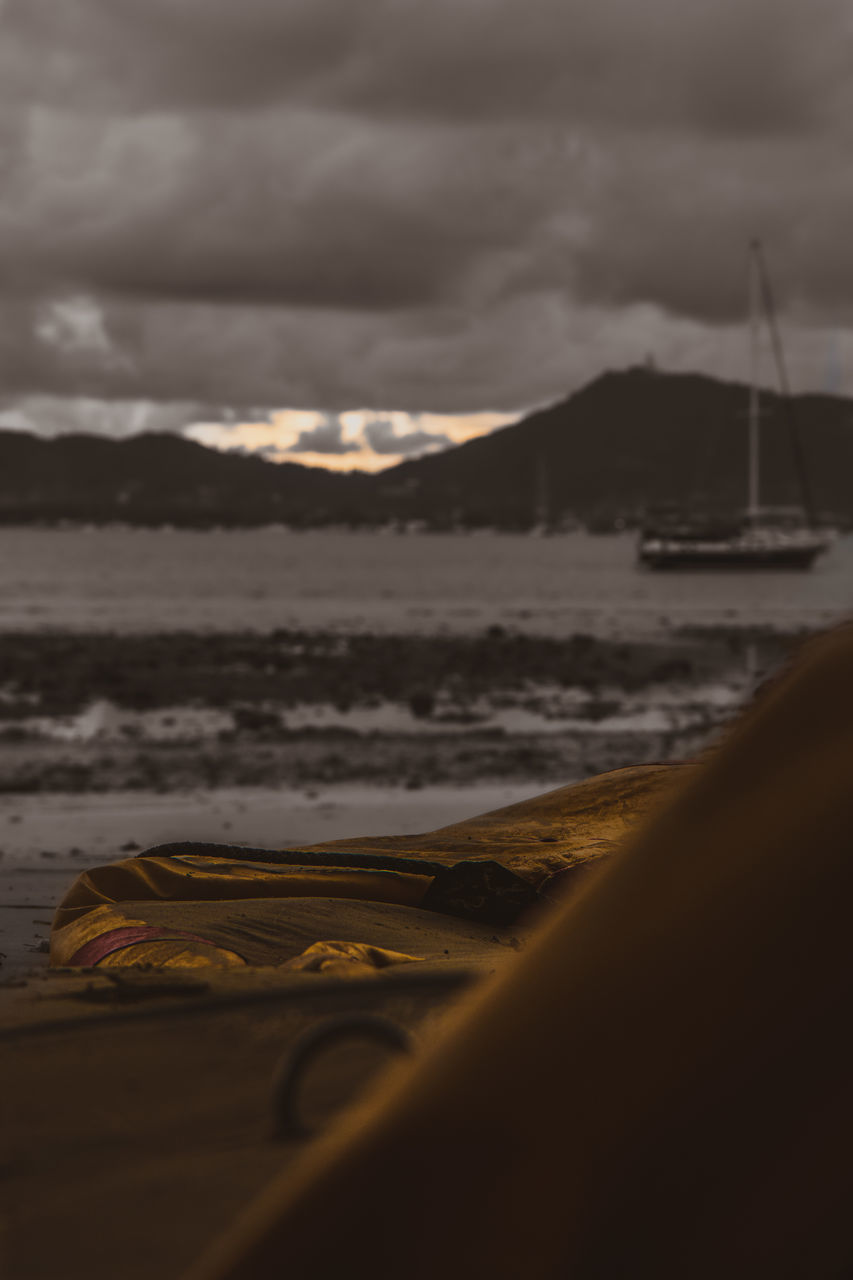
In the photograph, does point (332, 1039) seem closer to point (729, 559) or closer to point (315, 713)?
point (315, 713)

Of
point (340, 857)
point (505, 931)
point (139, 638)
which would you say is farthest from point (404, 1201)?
point (139, 638)

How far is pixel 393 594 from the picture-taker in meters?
51.5

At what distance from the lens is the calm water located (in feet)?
116

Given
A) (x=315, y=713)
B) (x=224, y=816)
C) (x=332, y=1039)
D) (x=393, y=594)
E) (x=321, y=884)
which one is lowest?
(x=224, y=816)

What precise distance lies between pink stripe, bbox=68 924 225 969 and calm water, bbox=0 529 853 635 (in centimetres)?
202

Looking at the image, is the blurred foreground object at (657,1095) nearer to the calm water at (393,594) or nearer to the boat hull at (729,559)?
the calm water at (393,594)

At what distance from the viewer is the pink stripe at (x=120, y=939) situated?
111 inches

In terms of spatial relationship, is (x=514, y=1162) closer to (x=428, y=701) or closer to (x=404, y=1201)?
(x=404, y=1201)

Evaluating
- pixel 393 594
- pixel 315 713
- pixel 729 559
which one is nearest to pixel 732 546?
pixel 729 559

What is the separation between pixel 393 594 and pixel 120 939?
4867 cm

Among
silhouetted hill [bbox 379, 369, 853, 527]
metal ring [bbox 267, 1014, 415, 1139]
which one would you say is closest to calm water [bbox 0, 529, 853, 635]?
metal ring [bbox 267, 1014, 415, 1139]

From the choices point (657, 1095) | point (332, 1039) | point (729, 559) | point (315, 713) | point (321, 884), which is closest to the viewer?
point (657, 1095)

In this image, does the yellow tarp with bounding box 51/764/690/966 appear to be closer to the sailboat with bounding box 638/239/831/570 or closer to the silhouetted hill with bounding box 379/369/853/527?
the sailboat with bounding box 638/239/831/570

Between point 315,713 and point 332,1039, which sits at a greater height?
point 332,1039
